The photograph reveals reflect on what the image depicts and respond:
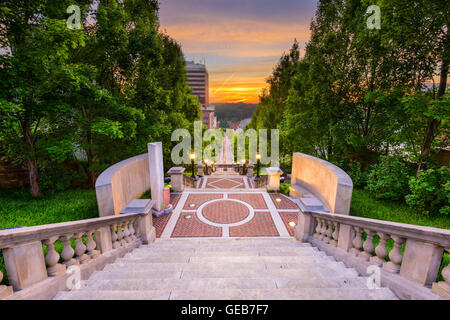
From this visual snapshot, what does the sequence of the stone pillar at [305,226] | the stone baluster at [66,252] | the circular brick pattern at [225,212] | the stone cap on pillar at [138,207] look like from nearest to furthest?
the stone baluster at [66,252] < the stone cap on pillar at [138,207] < the stone pillar at [305,226] < the circular brick pattern at [225,212]

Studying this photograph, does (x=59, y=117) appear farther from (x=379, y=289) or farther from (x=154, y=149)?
(x=379, y=289)

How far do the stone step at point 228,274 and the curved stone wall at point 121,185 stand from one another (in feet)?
10.7

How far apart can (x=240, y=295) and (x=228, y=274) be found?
3.46ft

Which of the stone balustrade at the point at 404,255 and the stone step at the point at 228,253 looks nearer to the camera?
the stone balustrade at the point at 404,255

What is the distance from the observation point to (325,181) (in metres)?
8.24

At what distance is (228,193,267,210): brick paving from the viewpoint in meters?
9.71

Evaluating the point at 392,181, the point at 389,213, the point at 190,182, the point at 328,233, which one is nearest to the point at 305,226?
the point at 328,233

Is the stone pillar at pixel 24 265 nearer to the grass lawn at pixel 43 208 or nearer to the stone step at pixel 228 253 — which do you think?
the stone step at pixel 228 253

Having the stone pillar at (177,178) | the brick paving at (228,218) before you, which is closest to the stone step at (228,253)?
the brick paving at (228,218)

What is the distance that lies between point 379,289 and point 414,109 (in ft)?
22.6

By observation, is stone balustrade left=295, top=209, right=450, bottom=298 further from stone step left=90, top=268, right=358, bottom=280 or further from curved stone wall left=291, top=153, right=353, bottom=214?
curved stone wall left=291, top=153, right=353, bottom=214

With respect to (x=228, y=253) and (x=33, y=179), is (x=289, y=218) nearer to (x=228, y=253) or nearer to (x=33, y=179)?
(x=228, y=253)

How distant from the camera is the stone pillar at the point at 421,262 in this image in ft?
8.65
